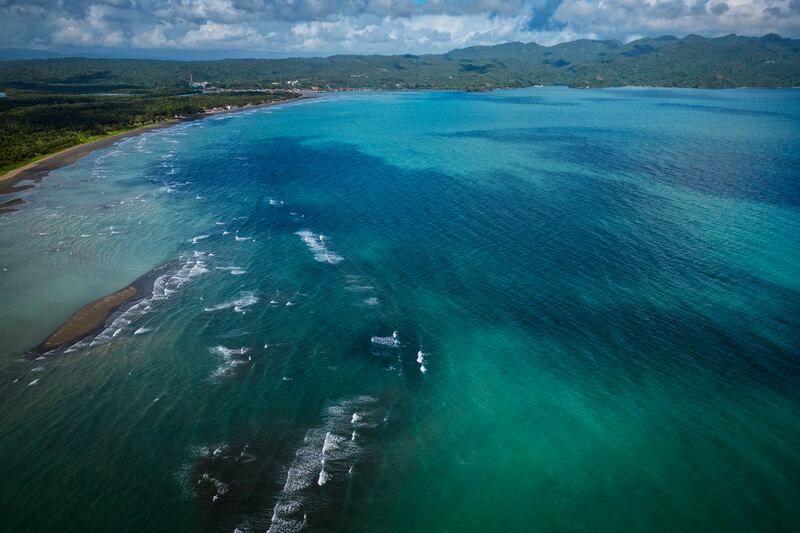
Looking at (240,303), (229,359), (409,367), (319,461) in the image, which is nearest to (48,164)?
(240,303)

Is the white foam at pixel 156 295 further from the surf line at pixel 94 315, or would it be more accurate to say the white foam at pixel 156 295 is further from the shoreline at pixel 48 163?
the shoreline at pixel 48 163

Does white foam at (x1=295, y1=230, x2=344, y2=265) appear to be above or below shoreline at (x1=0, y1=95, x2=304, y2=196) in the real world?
below

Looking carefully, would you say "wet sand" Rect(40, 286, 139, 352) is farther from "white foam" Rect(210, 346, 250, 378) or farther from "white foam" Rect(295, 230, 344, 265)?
"white foam" Rect(295, 230, 344, 265)

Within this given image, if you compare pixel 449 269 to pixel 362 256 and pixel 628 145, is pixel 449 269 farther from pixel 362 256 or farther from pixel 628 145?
pixel 628 145

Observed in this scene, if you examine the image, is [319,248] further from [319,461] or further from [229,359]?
[319,461]

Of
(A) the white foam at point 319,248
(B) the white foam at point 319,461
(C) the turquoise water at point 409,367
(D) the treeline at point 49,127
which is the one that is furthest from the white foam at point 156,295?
(D) the treeline at point 49,127

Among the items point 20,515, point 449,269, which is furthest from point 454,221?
point 20,515

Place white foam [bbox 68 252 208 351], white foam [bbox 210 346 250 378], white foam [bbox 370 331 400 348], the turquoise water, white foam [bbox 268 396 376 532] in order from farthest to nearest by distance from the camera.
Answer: white foam [bbox 68 252 208 351] → white foam [bbox 370 331 400 348] → white foam [bbox 210 346 250 378] → the turquoise water → white foam [bbox 268 396 376 532]

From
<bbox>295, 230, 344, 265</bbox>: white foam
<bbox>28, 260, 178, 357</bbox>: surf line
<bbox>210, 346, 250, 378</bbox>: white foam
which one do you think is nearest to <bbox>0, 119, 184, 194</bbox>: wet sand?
<bbox>28, 260, 178, 357</bbox>: surf line
